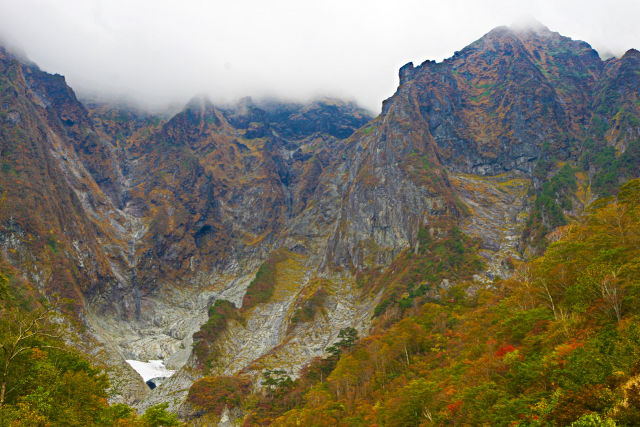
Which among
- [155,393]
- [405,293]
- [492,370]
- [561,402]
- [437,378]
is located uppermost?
[561,402]

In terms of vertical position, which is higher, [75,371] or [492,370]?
[75,371]

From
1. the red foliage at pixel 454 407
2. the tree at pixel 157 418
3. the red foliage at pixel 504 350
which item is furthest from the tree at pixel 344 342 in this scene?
the red foliage at pixel 454 407

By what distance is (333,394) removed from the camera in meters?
73.2

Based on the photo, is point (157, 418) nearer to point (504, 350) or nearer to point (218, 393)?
point (504, 350)

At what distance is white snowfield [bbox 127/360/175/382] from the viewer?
5517 inches

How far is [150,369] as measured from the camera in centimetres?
14475

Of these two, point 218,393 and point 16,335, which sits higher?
point 16,335

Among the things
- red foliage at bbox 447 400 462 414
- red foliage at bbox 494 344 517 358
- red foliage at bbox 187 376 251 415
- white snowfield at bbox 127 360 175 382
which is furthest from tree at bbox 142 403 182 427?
white snowfield at bbox 127 360 175 382

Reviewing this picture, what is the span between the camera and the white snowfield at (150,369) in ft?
460

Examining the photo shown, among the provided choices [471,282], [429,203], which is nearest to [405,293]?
[471,282]

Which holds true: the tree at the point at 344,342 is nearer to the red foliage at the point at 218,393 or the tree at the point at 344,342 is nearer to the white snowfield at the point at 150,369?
the red foliage at the point at 218,393

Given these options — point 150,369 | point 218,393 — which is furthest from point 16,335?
point 150,369

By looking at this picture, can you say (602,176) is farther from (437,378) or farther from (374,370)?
(437,378)

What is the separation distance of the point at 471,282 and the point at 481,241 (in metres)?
31.3
